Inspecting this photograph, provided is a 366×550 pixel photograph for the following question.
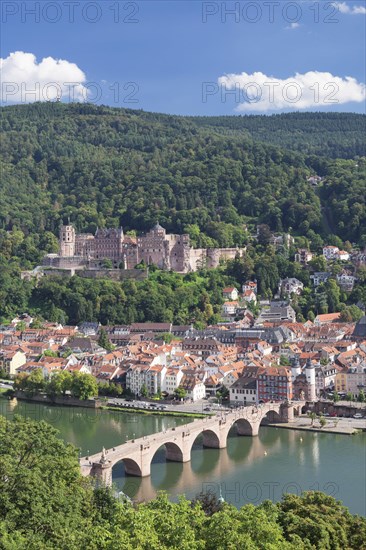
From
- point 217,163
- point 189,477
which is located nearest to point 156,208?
point 217,163

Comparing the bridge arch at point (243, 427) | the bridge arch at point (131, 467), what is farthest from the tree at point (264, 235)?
the bridge arch at point (131, 467)

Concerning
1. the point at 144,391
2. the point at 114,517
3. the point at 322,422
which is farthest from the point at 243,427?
the point at 114,517

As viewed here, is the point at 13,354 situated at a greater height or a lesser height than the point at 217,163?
lesser

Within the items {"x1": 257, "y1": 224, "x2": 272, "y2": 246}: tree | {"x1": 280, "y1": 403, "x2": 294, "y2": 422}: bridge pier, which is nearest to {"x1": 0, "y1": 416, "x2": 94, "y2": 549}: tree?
{"x1": 280, "y1": 403, "x2": 294, "y2": 422}: bridge pier

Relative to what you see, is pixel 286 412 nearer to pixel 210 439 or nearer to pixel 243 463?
pixel 210 439

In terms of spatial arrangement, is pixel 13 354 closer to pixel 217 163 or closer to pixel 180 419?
pixel 180 419

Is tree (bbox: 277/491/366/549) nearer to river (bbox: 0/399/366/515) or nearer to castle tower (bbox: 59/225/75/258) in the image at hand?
river (bbox: 0/399/366/515)
